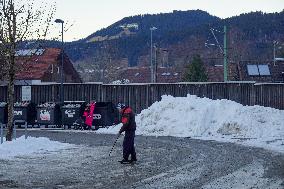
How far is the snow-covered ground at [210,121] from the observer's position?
2541 centimetres

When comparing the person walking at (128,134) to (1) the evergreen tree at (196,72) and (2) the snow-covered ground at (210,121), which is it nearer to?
(2) the snow-covered ground at (210,121)

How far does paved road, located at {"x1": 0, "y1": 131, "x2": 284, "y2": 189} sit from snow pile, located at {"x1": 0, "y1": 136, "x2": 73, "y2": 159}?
0.77 metres

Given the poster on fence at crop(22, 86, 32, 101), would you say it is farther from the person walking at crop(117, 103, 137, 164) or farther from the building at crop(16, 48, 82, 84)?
the person walking at crop(117, 103, 137, 164)

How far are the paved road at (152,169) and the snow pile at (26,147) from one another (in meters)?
0.77

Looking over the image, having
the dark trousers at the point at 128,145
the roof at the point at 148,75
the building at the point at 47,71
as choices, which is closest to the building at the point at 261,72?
the roof at the point at 148,75

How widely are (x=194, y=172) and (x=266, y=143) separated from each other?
9502mm

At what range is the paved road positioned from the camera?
35.5 ft

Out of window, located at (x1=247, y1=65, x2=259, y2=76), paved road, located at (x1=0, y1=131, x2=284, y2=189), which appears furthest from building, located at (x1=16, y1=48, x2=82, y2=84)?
paved road, located at (x1=0, y1=131, x2=284, y2=189)

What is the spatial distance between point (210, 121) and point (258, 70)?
45.5 meters

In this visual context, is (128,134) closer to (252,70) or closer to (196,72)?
(196,72)

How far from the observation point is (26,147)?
18.4 metres

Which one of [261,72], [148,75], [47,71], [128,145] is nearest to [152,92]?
[128,145]

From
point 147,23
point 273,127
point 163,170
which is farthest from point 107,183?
point 147,23

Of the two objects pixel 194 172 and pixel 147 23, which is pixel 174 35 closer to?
pixel 147 23
